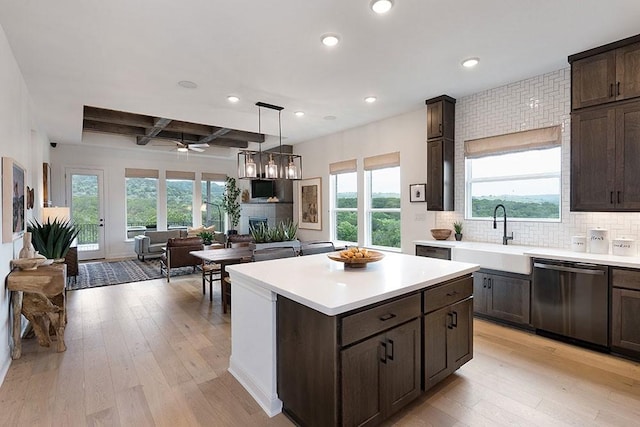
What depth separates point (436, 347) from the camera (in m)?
2.28

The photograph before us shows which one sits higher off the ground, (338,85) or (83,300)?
(338,85)

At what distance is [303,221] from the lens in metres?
7.53

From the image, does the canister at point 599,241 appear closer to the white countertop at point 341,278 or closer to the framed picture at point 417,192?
the white countertop at point 341,278

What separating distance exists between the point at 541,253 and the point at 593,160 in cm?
102

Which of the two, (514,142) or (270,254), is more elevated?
(514,142)

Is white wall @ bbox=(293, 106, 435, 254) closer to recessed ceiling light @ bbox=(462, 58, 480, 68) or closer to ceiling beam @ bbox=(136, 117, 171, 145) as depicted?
recessed ceiling light @ bbox=(462, 58, 480, 68)

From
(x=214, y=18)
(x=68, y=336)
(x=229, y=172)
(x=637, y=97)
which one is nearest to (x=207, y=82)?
(x=214, y=18)

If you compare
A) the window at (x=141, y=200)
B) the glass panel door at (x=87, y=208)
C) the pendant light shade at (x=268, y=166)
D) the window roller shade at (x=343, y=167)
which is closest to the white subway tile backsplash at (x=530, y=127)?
the window roller shade at (x=343, y=167)

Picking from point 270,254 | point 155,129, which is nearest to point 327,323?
point 270,254

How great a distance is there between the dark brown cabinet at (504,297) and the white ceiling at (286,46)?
231 centimetres

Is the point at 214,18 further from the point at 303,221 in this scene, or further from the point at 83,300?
the point at 303,221

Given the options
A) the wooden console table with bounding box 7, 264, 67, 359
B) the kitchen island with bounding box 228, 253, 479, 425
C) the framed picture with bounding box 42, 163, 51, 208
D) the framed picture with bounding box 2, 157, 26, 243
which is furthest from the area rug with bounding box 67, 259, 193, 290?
the kitchen island with bounding box 228, 253, 479, 425

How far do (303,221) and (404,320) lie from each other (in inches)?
220

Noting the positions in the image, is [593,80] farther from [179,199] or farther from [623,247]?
[179,199]
